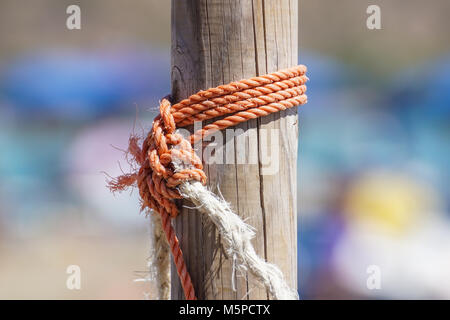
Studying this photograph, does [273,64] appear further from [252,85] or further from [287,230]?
[287,230]

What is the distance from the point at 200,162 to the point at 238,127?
0.50 ft

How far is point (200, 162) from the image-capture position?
1463 mm

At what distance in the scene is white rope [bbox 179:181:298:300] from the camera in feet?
4.63

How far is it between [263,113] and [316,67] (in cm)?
859

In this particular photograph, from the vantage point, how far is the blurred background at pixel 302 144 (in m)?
7.41

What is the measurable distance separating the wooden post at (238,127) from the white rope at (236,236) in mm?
54

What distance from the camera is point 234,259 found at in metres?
1.42
